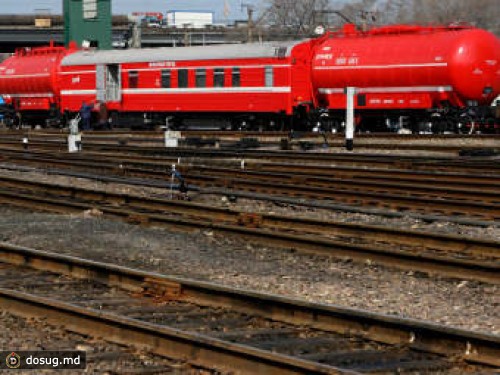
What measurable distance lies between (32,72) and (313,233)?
1414 inches

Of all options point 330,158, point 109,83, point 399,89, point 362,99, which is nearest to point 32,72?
point 109,83

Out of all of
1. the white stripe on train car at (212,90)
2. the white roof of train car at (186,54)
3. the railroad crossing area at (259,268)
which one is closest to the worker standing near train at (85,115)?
the white stripe on train car at (212,90)

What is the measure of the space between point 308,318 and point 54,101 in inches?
1549

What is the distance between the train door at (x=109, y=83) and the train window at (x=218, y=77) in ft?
19.6

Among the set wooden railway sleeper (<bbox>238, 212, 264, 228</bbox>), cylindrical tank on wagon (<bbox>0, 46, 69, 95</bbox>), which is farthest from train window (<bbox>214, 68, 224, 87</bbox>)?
wooden railway sleeper (<bbox>238, 212, 264, 228</bbox>)

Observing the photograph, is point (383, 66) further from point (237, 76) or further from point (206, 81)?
point (206, 81)

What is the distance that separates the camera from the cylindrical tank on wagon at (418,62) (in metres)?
30.5

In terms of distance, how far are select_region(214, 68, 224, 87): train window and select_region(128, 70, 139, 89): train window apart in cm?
467

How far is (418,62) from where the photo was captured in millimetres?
31078

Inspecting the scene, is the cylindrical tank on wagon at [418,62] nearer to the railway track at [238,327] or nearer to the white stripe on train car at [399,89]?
the white stripe on train car at [399,89]

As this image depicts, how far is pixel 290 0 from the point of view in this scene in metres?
119

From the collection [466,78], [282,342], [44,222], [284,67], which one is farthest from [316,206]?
[284,67]

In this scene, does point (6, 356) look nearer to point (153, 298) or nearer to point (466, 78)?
point (153, 298)

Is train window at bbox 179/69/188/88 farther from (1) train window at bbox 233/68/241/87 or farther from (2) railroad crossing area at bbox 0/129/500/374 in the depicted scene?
(2) railroad crossing area at bbox 0/129/500/374
